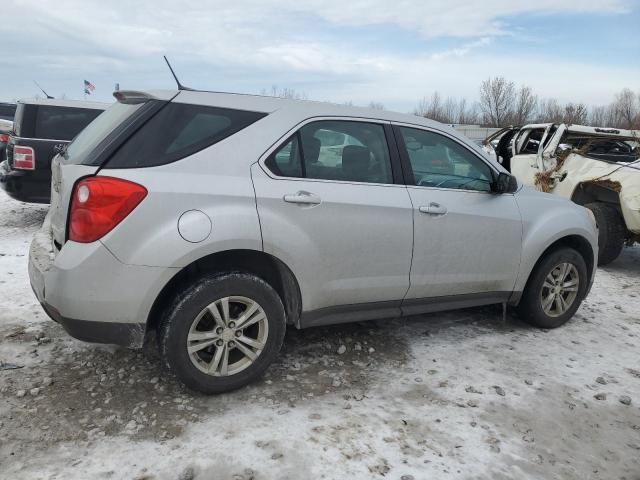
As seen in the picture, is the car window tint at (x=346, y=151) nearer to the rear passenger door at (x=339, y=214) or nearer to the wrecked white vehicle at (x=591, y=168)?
the rear passenger door at (x=339, y=214)

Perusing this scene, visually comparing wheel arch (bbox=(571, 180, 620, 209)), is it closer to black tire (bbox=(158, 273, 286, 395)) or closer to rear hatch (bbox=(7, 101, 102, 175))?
black tire (bbox=(158, 273, 286, 395))

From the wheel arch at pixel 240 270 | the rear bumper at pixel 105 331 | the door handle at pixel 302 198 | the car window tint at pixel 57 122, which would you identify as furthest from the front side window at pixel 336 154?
the car window tint at pixel 57 122

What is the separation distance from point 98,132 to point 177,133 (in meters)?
0.55

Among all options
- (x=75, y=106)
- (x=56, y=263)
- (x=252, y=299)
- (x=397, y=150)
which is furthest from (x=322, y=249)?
(x=75, y=106)

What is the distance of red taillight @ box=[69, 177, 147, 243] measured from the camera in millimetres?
2736

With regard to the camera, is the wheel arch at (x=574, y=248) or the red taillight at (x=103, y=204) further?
the wheel arch at (x=574, y=248)

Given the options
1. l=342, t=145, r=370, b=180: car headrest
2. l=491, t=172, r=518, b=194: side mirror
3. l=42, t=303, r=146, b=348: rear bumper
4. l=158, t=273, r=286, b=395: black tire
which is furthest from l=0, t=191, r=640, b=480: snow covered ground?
l=342, t=145, r=370, b=180: car headrest

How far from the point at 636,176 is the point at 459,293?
13.3 feet

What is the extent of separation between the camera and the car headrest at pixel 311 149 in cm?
331

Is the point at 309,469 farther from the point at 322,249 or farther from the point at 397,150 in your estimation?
the point at 397,150

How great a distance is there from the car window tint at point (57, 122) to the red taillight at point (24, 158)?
270 mm

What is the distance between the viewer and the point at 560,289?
455 cm

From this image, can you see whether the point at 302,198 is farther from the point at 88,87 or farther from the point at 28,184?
the point at 88,87

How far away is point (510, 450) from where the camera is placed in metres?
2.78
